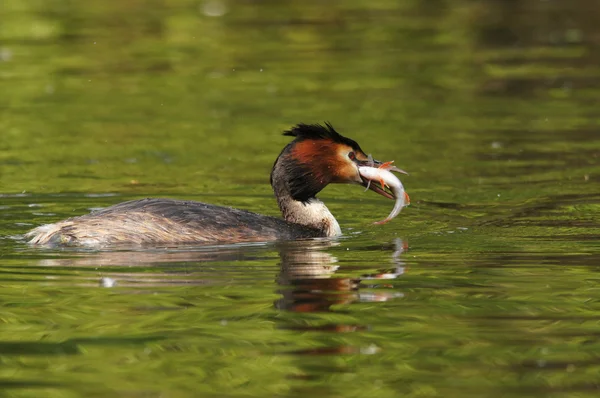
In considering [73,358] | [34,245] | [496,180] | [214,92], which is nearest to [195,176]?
[496,180]

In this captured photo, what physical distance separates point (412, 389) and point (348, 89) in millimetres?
13918

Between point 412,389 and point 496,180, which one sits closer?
point 412,389

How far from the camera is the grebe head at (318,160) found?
11672mm

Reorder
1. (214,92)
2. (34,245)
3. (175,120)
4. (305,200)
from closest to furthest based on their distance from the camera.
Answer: (34,245) → (305,200) → (175,120) → (214,92)

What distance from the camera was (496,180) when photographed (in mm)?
14594

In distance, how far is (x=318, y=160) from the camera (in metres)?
11.7

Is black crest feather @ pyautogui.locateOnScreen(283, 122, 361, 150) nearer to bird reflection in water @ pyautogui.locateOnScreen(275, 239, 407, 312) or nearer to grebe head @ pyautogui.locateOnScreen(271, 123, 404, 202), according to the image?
grebe head @ pyautogui.locateOnScreen(271, 123, 404, 202)

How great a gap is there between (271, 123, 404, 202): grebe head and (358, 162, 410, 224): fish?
6 centimetres

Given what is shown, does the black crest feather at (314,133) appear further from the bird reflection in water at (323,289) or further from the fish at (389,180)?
the bird reflection in water at (323,289)

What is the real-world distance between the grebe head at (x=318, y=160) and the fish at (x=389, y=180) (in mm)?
59

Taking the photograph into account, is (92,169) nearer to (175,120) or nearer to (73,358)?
(175,120)

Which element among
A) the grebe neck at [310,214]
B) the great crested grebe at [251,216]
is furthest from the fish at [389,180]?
the grebe neck at [310,214]

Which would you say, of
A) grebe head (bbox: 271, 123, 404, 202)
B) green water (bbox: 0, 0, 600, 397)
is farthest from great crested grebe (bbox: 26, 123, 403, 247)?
green water (bbox: 0, 0, 600, 397)

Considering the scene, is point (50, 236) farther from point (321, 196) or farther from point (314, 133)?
point (321, 196)
